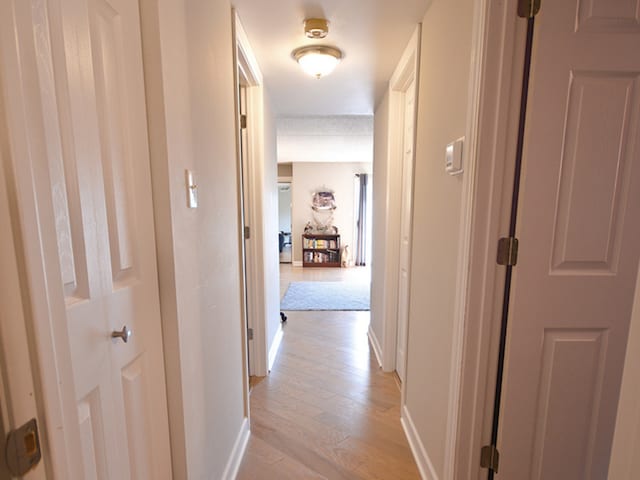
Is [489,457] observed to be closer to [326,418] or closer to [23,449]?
[326,418]

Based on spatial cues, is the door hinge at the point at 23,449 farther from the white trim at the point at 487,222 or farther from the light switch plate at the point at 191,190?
the white trim at the point at 487,222

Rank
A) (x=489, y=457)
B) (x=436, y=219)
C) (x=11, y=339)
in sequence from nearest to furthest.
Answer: (x=11, y=339)
(x=489, y=457)
(x=436, y=219)

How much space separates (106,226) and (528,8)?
137 cm

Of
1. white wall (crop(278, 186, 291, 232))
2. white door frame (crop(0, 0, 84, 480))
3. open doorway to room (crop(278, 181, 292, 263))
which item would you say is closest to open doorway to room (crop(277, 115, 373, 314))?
open doorway to room (crop(278, 181, 292, 263))

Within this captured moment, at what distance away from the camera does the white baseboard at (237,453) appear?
1.39 m

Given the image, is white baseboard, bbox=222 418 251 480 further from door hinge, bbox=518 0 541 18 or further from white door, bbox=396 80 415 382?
door hinge, bbox=518 0 541 18

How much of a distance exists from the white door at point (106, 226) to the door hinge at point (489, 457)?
113 cm

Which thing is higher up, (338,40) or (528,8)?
(338,40)

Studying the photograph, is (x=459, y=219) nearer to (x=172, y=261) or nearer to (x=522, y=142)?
(x=522, y=142)

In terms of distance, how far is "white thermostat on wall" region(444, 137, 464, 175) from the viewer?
112cm

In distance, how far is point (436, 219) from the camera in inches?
54.9

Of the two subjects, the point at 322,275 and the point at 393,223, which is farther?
the point at 322,275

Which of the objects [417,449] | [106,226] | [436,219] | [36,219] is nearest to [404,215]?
A: [436,219]

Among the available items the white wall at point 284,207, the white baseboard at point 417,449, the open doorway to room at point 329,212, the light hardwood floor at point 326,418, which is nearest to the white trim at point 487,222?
the white baseboard at point 417,449
